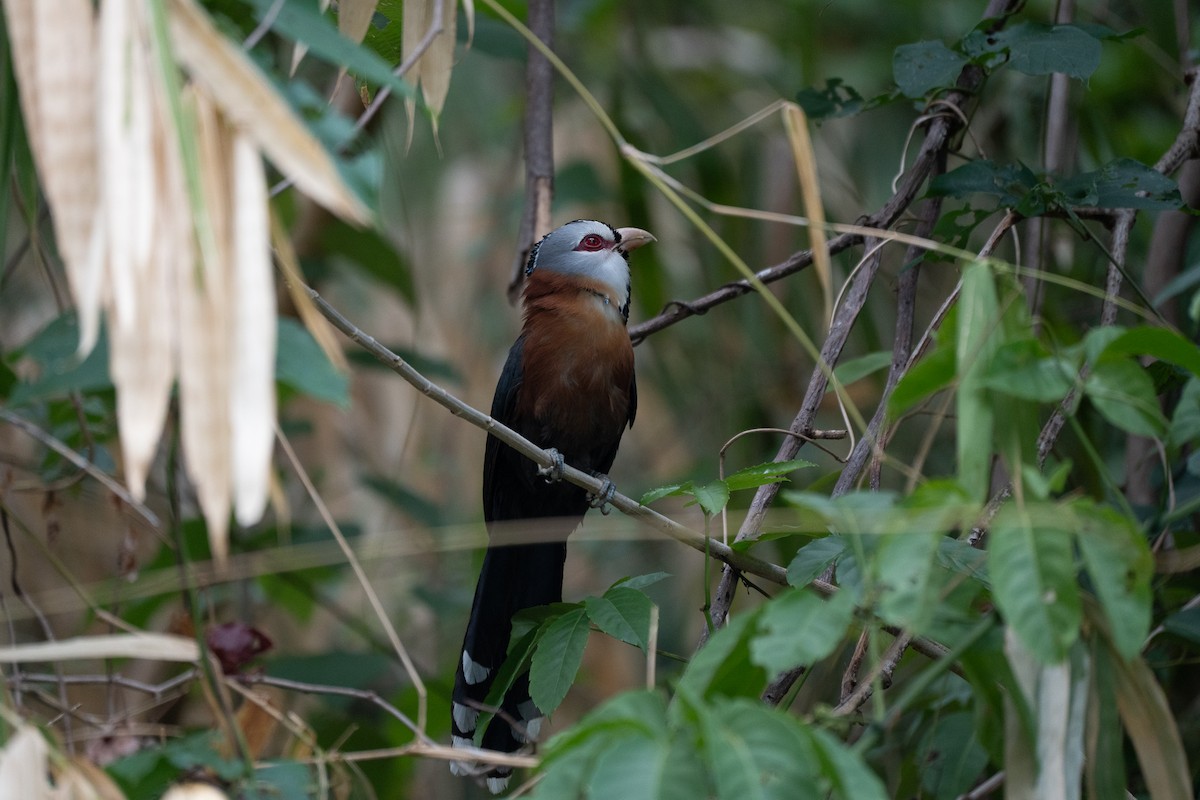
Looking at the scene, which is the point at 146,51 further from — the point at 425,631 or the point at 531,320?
the point at 425,631

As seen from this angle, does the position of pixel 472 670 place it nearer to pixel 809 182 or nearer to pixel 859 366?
pixel 859 366

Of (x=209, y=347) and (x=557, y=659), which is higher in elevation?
(x=209, y=347)

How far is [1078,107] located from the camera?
4043mm

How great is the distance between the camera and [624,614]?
2.22 m

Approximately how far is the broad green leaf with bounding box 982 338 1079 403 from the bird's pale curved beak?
2779mm

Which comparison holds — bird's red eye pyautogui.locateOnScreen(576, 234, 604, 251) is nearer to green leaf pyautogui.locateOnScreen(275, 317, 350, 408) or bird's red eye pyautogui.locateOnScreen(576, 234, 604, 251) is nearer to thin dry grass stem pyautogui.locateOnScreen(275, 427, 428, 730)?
thin dry grass stem pyautogui.locateOnScreen(275, 427, 428, 730)

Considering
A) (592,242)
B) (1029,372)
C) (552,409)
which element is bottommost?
(552,409)

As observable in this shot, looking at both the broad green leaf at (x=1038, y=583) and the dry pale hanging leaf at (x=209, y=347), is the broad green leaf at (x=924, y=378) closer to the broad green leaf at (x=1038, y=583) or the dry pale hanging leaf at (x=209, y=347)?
the broad green leaf at (x=1038, y=583)

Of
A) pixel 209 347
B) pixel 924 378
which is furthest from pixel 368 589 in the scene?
pixel 924 378

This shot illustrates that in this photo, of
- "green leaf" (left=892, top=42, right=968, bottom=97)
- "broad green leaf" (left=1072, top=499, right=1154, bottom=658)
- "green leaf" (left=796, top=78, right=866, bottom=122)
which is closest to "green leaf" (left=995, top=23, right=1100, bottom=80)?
"green leaf" (left=892, top=42, right=968, bottom=97)

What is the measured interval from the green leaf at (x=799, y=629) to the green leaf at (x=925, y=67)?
1.73 meters

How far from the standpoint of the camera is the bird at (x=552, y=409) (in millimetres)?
3582

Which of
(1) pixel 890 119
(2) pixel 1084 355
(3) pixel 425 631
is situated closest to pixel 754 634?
(2) pixel 1084 355

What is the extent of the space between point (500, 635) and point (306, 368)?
2199 mm
